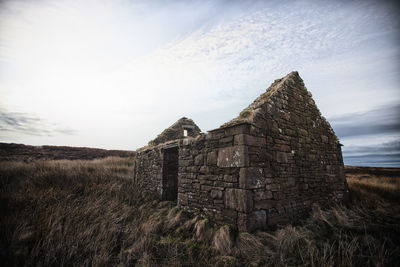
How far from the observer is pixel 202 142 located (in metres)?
5.27

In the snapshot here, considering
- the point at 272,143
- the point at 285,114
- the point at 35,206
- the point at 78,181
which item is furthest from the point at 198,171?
the point at 78,181

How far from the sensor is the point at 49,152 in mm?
16297

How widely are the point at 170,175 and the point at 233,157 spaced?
13.8 ft

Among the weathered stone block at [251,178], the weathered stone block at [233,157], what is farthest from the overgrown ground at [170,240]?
the weathered stone block at [233,157]

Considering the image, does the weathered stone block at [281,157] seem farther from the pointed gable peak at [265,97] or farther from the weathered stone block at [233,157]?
the pointed gable peak at [265,97]

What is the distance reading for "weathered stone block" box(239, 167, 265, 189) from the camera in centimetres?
395

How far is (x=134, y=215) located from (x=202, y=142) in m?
2.99

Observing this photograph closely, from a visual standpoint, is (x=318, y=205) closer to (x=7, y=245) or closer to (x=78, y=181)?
(x=7, y=245)

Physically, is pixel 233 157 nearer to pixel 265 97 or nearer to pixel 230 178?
pixel 230 178

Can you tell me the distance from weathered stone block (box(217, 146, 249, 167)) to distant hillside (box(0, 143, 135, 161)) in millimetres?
16033

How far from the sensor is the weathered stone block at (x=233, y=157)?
4.05 metres

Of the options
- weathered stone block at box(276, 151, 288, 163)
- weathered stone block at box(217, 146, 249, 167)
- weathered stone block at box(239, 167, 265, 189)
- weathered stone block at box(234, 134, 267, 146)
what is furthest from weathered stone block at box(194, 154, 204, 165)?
weathered stone block at box(276, 151, 288, 163)

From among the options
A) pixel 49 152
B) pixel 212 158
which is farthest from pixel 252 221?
pixel 49 152

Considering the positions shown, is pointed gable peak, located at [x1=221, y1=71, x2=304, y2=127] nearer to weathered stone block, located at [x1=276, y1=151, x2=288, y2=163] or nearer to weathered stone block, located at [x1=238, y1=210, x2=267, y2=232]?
weathered stone block, located at [x1=276, y1=151, x2=288, y2=163]
